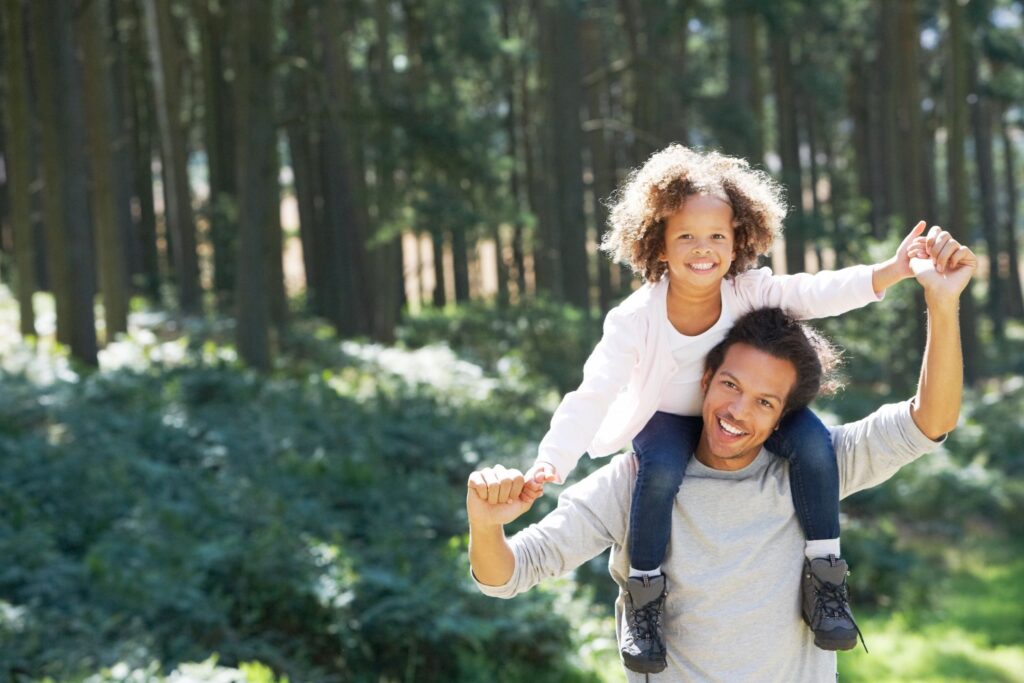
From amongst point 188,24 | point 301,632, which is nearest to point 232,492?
point 301,632

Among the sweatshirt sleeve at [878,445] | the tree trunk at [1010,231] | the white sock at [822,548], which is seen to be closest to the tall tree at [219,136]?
the sweatshirt sleeve at [878,445]

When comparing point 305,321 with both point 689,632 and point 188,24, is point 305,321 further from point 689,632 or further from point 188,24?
point 689,632

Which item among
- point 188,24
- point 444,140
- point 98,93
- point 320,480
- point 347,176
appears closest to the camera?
point 320,480

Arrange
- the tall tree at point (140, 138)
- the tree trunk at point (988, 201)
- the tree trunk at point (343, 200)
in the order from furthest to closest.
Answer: the tree trunk at point (988, 201) < the tall tree at point (140, 138) < the tree trunk at point (343, 200)

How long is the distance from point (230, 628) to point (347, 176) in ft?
45.9

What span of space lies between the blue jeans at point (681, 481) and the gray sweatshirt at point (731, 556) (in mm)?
48

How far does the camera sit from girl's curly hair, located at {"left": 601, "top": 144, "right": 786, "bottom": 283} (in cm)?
332

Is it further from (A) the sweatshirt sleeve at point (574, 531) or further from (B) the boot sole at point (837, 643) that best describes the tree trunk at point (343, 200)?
(B) the boot sole at point (837, 643)

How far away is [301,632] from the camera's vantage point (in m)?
7.74

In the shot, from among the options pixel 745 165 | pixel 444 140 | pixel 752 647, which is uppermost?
pixel 444 140

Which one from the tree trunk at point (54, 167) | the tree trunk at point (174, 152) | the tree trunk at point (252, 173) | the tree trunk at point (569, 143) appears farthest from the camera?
the tree trunk at point (569, 143)

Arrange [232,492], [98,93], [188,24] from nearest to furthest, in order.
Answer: [232,492] < [98,93] < [188,24]

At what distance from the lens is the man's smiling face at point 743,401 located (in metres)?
3.17

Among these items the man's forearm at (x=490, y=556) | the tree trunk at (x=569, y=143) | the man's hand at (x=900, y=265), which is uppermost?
the tree trunk at (x=569, y=143)
